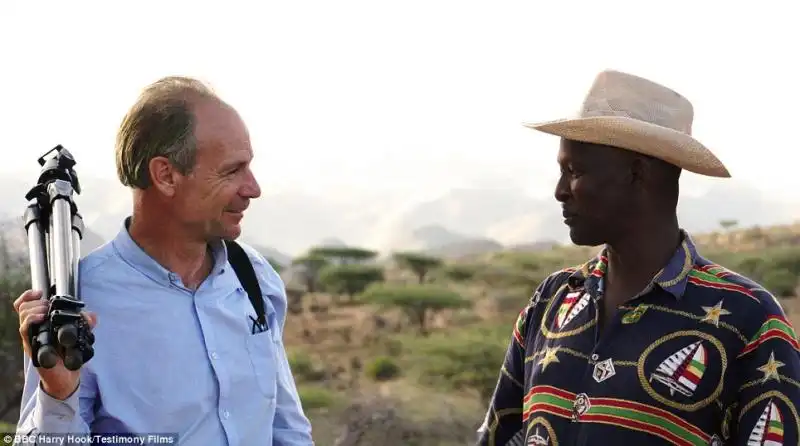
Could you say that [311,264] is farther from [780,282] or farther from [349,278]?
[780,282]

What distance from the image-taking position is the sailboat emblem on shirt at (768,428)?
229cm

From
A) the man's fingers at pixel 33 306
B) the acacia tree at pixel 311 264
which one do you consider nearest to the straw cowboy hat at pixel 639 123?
the man's fingers at pixel 33 306

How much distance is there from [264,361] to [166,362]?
282mm

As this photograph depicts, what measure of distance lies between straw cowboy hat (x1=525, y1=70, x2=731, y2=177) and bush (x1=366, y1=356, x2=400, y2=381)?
12.7 metres

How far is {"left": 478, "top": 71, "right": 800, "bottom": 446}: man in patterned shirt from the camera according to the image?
2.36 meters

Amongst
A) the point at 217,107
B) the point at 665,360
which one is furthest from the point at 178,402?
the point at 665,360

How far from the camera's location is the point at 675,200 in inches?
101

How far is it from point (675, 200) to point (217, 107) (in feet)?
4.12

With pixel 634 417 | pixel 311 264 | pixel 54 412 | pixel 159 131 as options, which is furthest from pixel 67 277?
pixel 311 264

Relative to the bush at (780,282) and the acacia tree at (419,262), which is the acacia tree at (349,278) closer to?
the acacia tree at (419,262)

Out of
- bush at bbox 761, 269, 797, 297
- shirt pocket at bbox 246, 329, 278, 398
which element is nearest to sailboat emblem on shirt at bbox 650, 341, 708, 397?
shirt pocket at bbox 246, 329, 278, 398

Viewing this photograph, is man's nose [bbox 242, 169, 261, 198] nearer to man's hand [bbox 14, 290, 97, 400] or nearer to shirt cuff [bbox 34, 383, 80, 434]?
man's hand [bbox 14, 290, 97, 400]

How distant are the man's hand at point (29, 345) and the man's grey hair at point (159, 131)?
0.46m

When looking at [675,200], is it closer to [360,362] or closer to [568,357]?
[568,357]
